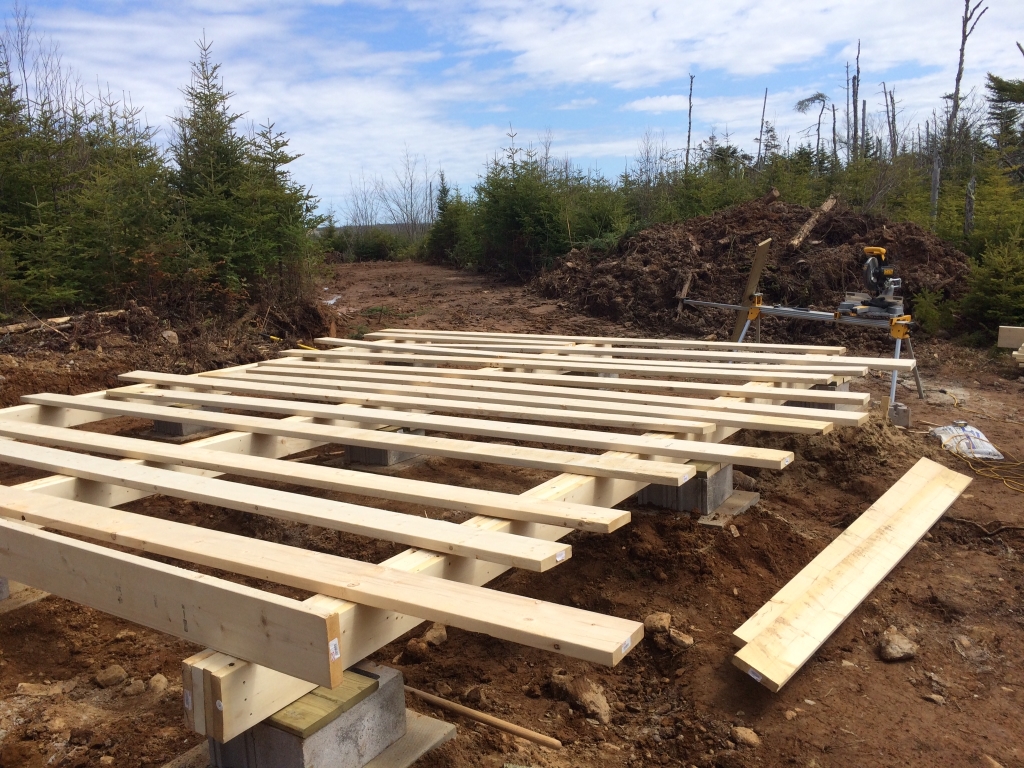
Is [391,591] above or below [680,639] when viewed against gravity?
above

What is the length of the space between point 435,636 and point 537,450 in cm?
81

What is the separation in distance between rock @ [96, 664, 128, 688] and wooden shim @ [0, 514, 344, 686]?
473 mm

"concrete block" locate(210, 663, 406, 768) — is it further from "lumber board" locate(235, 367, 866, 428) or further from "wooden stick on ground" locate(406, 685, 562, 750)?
"lumber board" locate(235, 367, 866, 428)

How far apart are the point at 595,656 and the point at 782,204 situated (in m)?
12.1

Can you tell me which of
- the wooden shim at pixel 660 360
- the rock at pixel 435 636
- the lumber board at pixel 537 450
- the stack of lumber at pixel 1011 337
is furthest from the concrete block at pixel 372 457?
the stack of lumber at pixel 1011 337

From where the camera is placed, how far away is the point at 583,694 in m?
2.44

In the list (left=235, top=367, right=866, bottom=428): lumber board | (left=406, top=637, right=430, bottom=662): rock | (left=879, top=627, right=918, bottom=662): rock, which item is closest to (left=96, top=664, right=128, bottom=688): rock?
(left=406, top=637, right=430, bottom=662): rock

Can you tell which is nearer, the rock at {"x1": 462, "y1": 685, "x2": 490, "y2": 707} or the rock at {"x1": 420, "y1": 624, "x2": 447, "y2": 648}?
the rock at {"x1": 462, "y1": 685, "x2": 490, "y2": 707}

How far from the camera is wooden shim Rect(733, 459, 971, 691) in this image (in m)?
2.37

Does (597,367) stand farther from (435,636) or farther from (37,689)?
(37,689)

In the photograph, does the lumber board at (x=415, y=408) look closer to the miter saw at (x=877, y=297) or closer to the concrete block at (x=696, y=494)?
A: the concrete block at (x=696, y=494)

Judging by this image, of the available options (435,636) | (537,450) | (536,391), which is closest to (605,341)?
(536,391)

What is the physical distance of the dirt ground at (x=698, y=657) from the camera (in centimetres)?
217

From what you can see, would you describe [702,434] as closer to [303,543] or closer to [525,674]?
[525,674]
